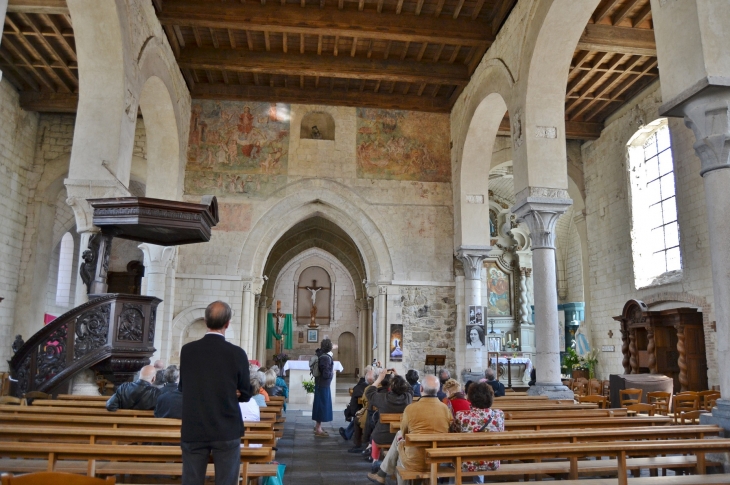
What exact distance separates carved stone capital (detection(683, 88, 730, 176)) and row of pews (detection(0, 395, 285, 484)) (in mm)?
4348

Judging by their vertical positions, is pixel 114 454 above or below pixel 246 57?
below

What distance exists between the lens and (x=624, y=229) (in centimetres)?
1402

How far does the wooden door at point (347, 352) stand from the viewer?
25.9m

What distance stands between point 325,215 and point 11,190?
283 inches

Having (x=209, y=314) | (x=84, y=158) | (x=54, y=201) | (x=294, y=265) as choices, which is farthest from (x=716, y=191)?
(x=294, y=265)

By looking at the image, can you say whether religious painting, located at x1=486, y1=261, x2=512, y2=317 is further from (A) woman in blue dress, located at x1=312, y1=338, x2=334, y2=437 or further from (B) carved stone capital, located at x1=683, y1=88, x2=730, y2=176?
(B) carved stone capital, located at x1=683, y1=88, x2=730, y2=176

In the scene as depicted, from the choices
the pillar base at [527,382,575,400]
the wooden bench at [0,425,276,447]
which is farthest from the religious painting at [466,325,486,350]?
the wooden bench at [0,425,276,447]

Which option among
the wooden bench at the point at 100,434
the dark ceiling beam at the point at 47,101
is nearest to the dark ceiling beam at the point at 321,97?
the dark ceiling beam at the point at 47,101

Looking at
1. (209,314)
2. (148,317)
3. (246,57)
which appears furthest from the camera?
(246,57)

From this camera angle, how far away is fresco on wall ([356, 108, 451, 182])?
14898 mm

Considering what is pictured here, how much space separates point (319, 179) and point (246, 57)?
132 inches

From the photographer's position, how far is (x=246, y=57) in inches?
515

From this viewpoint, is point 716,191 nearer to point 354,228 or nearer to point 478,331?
point 478,331

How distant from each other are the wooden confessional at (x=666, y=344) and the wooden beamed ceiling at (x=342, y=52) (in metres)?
5.14
